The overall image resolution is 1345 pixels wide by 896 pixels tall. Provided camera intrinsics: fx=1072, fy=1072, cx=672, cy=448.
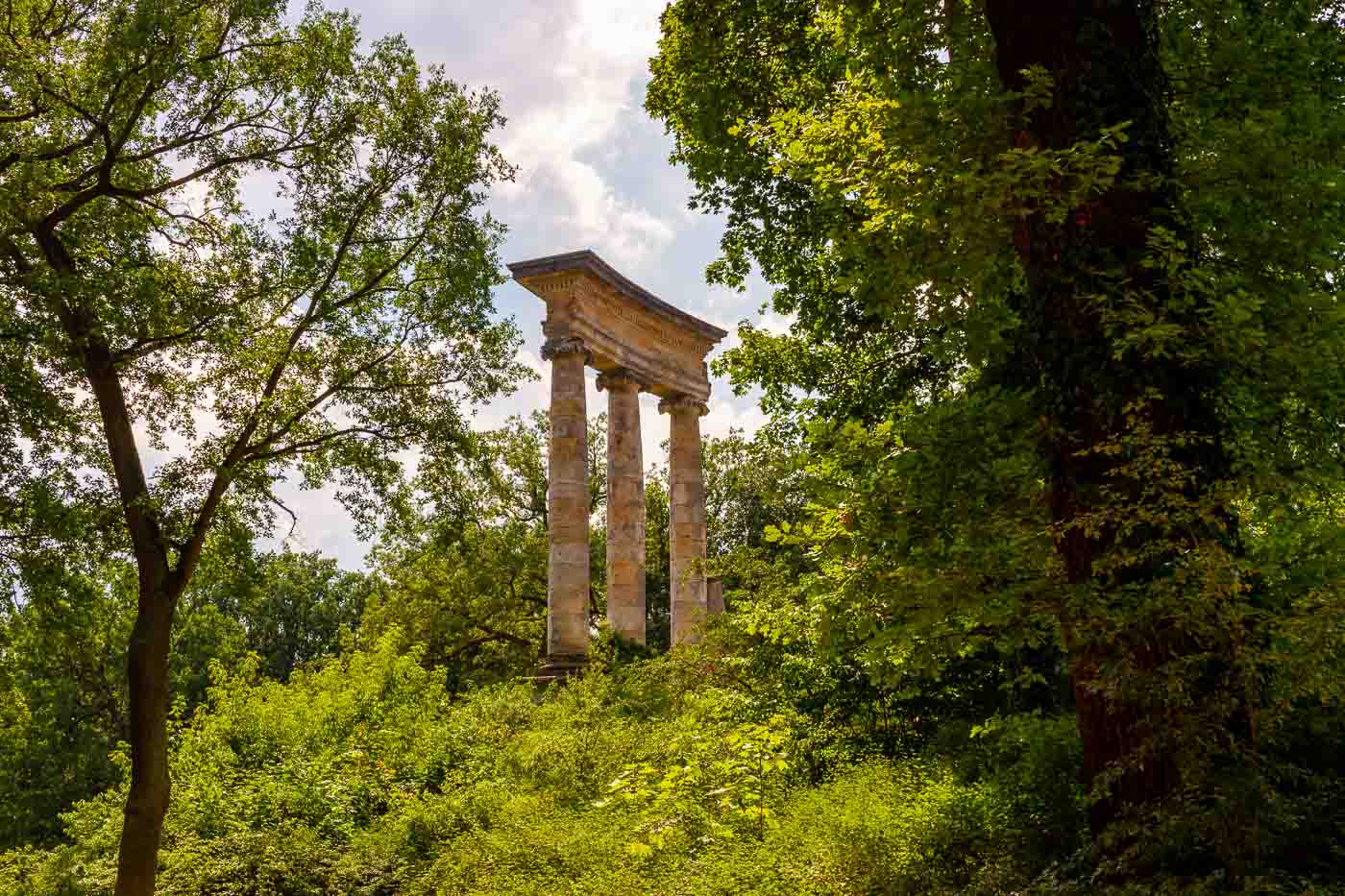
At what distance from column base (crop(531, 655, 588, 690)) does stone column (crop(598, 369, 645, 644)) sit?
12.9ft

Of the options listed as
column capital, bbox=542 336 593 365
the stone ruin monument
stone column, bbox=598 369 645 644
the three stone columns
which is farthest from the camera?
stone column, bbox=598 369 645 644

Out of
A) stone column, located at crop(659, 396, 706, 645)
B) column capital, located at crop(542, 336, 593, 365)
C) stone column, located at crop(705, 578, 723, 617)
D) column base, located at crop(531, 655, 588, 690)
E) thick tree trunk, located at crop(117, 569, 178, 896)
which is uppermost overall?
column capital, located at crop(542, 336, 593, 365)

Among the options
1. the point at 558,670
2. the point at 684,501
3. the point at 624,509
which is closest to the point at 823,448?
the point at 558,670

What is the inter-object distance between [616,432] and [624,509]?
9.09 feet

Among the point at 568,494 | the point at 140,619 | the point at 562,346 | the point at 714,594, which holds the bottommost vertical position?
the point at 140,619

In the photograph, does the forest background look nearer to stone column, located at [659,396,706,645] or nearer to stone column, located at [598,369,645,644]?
stone column, located at [598,369,645,644]

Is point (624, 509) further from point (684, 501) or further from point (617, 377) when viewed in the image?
point (617, 377)

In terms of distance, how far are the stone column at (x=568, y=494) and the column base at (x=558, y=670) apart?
3.49 feet

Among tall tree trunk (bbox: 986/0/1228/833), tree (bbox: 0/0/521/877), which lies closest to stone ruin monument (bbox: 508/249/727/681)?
tree (bbox: 0/0/521/877)

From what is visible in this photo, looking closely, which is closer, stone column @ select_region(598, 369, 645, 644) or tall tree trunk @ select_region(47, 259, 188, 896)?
tall tree trunk @ select_region(47, 259, 188, 896)

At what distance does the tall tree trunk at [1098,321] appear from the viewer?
8016 millimetres

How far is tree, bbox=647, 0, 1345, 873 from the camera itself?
23.7 feet

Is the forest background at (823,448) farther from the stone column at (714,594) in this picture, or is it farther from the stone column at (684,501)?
the stone column at (714,594)

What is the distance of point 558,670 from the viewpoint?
32062 mm
